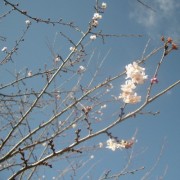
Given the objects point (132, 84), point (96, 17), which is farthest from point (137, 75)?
point (96, 17)

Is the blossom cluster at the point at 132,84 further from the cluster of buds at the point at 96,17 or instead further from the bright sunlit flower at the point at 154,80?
the cluster of buds at the point at 96,17

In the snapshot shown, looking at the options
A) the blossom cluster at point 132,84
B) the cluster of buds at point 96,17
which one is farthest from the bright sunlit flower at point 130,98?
the cluster of buds at point 96,17

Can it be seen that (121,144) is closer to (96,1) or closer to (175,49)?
(175,49)

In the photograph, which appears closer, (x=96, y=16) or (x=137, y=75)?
(x=137, y=75)

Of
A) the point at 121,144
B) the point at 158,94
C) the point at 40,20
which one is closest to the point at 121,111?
the point at 158,94

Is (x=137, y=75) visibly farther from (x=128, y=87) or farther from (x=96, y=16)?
(x=96, y=16)

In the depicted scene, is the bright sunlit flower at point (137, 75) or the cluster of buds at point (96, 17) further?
the cluster of buds at point (96, 17)

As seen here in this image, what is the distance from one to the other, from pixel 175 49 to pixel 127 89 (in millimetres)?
478

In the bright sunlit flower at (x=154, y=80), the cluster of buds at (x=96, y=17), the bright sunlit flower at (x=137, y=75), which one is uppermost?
the cluster of buds at (x=96, y=17)

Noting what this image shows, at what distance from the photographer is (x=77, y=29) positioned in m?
4.05

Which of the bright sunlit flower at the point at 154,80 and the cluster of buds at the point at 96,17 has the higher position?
the cluster of buds at the point at 96,17

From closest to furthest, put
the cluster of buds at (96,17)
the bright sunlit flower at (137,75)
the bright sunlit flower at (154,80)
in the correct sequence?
the bright sunlit flower at (154,80) < the bright sunlit flower at (137,75) < the cluster of buds at (96,17)

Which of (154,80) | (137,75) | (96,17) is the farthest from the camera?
(96,17)

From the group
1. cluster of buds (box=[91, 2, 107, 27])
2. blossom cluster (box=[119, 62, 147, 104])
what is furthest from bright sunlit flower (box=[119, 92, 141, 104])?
cluster of buds (box=[91, 2, 107, 27])
